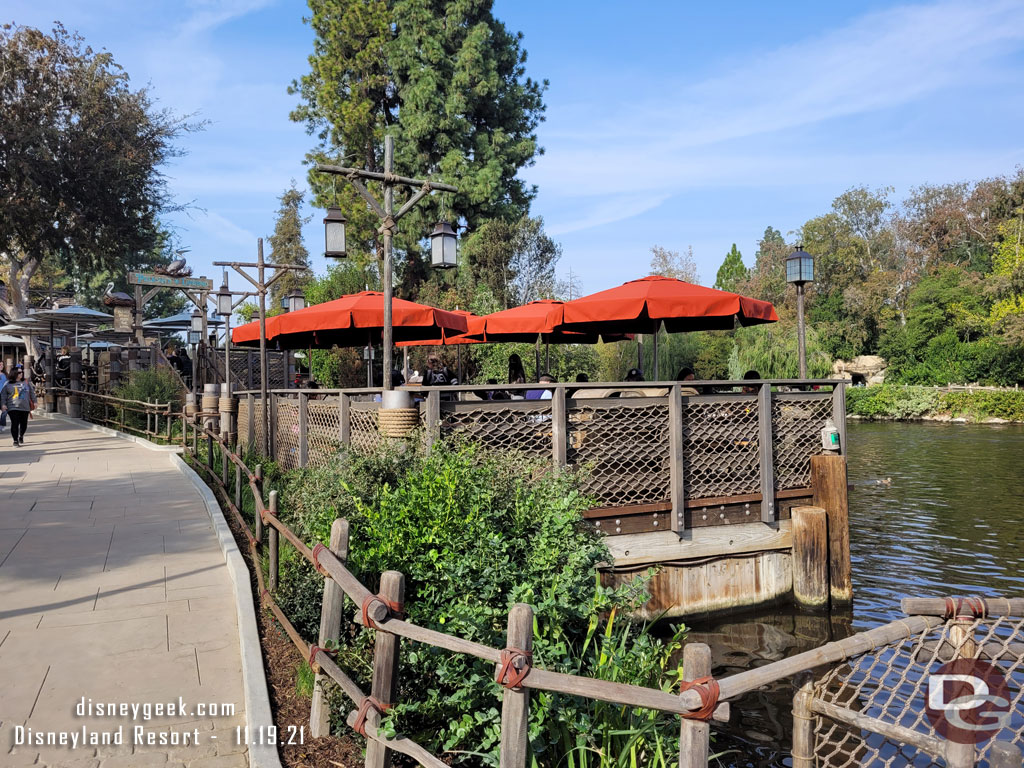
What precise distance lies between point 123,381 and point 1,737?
18677 mm

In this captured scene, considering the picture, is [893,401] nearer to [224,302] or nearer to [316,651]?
[224,302]

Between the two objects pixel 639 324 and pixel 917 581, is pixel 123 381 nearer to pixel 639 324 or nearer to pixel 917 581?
pixel 639 324

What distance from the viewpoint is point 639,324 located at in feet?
36.3

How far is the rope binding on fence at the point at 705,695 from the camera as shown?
7.86 ft

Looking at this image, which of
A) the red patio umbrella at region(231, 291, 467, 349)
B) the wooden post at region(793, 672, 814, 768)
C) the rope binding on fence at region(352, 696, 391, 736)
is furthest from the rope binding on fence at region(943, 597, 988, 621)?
the red patio umbrella at region(231, 291, 467, 349)

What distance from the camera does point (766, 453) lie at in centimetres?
830

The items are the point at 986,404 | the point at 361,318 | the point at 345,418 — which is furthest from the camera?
the point at 986,404

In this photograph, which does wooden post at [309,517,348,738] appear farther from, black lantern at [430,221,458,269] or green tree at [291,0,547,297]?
green tree at [291,0,547,297]

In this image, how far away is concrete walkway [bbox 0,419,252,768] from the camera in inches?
151

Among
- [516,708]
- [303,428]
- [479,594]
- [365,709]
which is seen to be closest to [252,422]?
[303,428]

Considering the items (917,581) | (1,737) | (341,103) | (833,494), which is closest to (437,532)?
(1,737)

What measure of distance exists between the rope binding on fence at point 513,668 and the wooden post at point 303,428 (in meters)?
7.37

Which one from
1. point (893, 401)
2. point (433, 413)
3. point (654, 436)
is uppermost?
point (433, 413)

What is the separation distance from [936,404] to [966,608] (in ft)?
134
